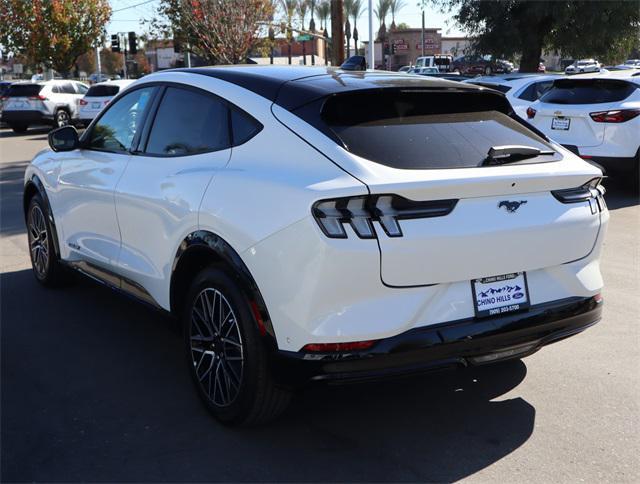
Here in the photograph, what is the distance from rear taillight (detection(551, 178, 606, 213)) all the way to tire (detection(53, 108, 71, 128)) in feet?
80.4

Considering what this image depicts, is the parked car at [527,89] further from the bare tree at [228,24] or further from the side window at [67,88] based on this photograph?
the side window at [67,88]

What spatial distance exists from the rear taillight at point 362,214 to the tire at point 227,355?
2.00ft

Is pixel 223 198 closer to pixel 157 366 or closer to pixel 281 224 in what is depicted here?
pixel 281 224

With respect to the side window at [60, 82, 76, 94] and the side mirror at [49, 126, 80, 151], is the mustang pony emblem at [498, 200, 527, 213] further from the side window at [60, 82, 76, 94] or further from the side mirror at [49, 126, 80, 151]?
the side window at [60, 82, 76, 94]

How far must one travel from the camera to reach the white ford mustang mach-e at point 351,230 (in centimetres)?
325

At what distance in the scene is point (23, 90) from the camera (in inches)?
1003

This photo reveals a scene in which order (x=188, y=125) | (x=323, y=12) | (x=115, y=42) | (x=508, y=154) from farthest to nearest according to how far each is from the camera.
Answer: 1. (x=323, y=12)
2. (x=115, y=42)
3. (x=188, y=125)
4. (x=508, y=154)

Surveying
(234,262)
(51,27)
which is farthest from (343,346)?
(51,27)

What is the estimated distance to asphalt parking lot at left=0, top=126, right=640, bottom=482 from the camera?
11.5 ft

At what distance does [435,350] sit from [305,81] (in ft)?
5.13

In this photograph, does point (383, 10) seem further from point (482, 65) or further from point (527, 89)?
point (527, 89)

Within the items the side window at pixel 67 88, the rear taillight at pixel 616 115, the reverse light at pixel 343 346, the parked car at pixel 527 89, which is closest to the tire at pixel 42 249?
the reverse light at pixel 343 346

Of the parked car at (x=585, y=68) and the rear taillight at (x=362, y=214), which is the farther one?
the parked car at (x=585, y=68)

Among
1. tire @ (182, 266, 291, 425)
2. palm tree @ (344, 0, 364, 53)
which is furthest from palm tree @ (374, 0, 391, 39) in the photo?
tire @ (182, 266, 291, 425)
